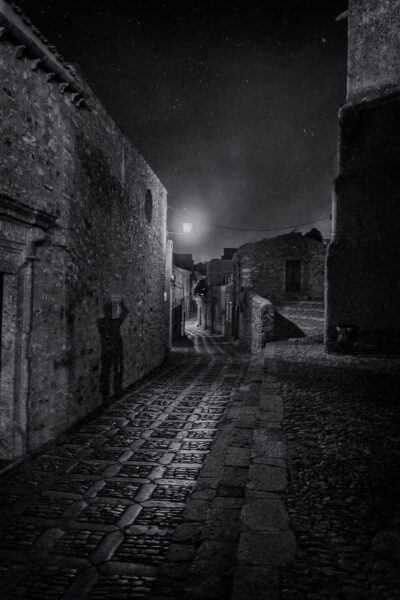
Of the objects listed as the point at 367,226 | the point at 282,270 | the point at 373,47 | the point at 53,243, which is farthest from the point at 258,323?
the point at 53,243

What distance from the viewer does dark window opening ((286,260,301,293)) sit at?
961 inches

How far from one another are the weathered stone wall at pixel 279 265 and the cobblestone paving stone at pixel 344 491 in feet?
55.8

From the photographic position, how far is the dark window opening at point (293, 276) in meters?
24.4

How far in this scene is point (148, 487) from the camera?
4109 mm

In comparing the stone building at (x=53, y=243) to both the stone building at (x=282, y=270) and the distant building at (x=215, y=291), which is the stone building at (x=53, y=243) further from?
the distant building at (x=215, y=291)

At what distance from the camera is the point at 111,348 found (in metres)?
8.05

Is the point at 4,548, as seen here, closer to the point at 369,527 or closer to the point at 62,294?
the point at 369,527

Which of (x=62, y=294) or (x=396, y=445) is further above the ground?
(x=62, y=294)

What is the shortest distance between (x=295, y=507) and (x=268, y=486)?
1.24 ft

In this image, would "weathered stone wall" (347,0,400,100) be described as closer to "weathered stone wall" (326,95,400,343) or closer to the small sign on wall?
"weathered stone wall" (326,95,400,343)

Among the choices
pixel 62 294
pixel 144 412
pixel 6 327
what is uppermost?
pixel 62 294

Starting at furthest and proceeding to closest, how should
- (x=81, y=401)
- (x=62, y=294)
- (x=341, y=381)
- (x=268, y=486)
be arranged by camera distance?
1. (x=341, y=381)
2. (x=81, y=401)
3. (x=62, y=294)
4. (x=268, y=486)

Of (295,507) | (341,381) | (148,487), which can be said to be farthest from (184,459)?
(341,381)

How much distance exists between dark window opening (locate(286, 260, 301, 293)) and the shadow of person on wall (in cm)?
1698
